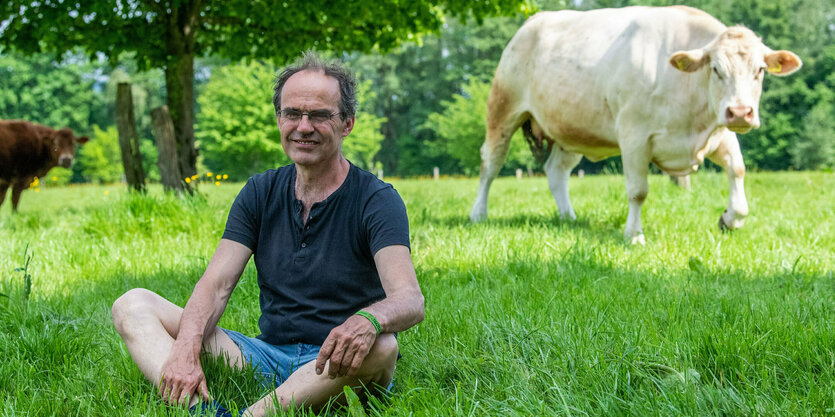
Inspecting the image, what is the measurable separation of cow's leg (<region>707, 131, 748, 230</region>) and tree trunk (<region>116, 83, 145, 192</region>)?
7.12 meters

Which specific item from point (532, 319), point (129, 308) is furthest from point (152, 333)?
point (532, 319)

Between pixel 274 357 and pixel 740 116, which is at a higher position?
pixel 740 116

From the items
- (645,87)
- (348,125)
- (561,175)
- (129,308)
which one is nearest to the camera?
(129,308)

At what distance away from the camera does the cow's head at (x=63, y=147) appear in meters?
12.7

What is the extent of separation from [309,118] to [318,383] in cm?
97

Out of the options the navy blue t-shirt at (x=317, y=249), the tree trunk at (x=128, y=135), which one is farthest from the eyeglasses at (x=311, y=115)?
the tree trunk at (x=128, y=135)

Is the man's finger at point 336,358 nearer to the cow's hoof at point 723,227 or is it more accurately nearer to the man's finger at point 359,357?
the man's finger at point 359,357

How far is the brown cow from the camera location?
1156 centimetres

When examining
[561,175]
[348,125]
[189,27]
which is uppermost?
[189,27]

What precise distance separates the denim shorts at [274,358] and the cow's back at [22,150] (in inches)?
423

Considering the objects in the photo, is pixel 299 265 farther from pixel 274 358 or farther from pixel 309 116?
pixel 309 116

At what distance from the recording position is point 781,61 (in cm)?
581

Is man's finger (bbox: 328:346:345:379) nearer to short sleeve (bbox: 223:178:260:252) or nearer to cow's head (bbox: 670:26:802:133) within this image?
short sleeve (bbox: 223:178:260:252)

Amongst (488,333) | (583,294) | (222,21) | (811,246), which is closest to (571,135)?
(811,246)
